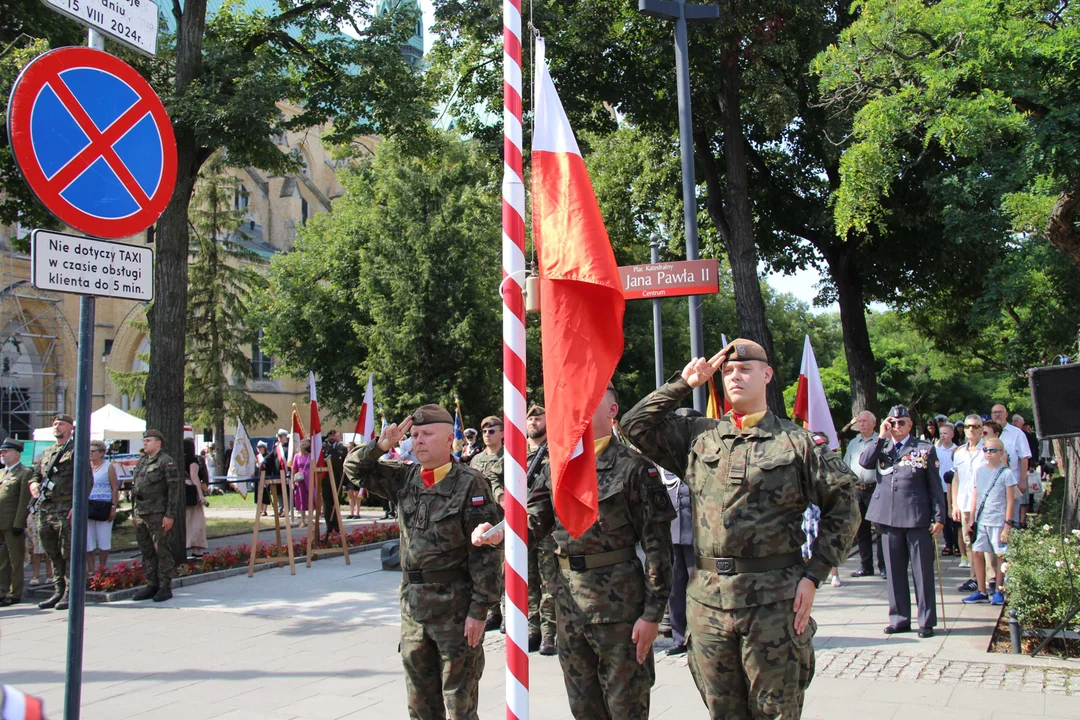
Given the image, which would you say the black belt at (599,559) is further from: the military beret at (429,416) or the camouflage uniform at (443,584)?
the military beret at (429,416)

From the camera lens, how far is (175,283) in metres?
13.2

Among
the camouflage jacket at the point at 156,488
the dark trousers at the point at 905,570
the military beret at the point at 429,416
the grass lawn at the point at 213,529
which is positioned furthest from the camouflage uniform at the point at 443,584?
the grass lawn at the point at 213,529

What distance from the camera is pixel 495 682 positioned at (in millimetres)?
6918

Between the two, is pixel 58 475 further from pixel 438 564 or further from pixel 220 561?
pixel 438 564

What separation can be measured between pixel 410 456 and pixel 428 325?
9.33m

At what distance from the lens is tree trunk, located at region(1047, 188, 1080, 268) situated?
920cm

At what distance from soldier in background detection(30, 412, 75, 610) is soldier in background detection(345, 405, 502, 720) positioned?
759cm

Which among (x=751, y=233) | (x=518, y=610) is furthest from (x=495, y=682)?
(x=751, y=233)

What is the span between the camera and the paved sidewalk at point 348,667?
20.2 ft

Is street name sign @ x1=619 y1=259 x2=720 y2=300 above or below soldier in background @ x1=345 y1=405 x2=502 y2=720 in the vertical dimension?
above

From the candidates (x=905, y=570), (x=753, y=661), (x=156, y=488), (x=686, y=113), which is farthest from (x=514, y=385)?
(x=156, y=488)

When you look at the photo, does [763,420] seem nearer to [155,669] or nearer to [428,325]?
[155,669]

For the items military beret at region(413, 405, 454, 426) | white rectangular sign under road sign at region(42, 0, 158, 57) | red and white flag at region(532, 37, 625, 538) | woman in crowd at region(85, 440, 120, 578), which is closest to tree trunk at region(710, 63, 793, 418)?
woman in crowd at region(85, 440, 120, 578)

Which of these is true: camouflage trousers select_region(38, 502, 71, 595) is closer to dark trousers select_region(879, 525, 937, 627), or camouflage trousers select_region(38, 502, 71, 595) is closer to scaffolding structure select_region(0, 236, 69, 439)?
dark trousers select_region(879, 525, 937, 627)
